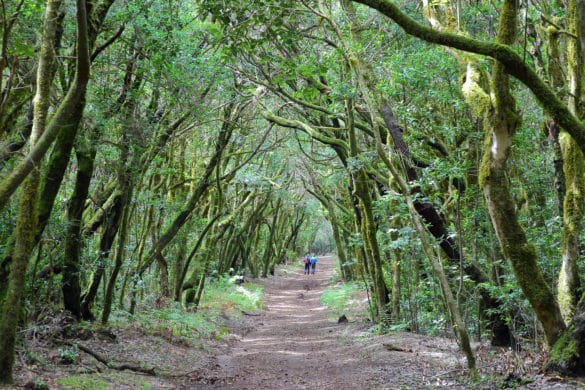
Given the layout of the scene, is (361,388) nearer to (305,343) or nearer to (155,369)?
(155,369)

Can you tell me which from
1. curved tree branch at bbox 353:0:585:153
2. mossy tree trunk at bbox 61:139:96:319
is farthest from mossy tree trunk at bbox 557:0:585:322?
mossy tree trunk at bbox 61:139:96:319

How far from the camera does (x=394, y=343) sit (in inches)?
456

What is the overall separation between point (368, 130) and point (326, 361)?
5.51 meters

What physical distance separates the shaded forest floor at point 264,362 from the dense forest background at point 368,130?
A: 54cm

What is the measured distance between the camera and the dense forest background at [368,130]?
618 cm

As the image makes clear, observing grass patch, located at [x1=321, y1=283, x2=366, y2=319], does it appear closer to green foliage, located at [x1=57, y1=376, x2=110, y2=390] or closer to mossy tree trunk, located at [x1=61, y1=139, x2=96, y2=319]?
mossy tree trunk, located at [x1=61, y1=139, x2=96, y2=319]

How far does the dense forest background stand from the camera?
6.18m

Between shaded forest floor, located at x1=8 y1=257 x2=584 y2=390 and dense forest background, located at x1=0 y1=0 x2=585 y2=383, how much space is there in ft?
1.78

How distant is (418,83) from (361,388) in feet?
17.6

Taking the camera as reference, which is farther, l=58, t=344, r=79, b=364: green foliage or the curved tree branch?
l=58, t=344, r=79, b=364: green foliage

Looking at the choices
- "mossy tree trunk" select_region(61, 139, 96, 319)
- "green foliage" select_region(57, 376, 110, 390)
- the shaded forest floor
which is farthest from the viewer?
"mossy tree trunk" select_region(61, 139, 96, 319)

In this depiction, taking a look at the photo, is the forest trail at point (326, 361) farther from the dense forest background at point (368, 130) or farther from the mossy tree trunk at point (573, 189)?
the mossy tree trunk at point (573, 189)

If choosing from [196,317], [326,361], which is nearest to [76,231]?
[326,361]

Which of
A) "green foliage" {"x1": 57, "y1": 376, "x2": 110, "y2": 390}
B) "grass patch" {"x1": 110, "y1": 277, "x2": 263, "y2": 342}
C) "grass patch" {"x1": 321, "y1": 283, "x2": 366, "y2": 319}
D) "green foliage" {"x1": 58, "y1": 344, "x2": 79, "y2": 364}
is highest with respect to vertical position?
"green foliage" {"x1": 58, "y1": 344, "x2": 79, "y2": 364}
